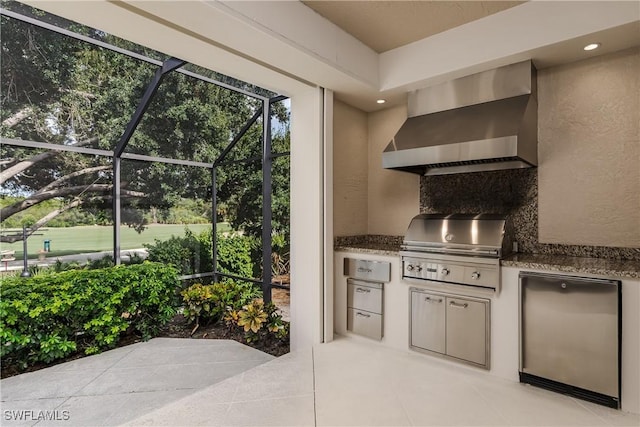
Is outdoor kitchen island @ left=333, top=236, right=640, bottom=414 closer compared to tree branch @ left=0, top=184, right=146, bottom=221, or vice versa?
outdoor kitchen island @ left=333, top=236, right=640, bottom=414

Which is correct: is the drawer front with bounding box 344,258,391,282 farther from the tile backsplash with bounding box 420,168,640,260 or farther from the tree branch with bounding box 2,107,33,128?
the tree branch with bounding box 2,107,33,128

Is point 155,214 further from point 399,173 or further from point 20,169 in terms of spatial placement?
point 399,173

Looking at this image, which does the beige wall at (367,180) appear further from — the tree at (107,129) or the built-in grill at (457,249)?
the tree at (107,129)

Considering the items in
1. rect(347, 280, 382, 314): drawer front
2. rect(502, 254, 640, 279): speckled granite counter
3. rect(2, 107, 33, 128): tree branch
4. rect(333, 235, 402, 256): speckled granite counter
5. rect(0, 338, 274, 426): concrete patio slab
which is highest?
rect(2, 107, 33, 128): tree branch

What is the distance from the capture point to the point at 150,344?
11.9 feet

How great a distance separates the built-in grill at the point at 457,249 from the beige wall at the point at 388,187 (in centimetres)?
56

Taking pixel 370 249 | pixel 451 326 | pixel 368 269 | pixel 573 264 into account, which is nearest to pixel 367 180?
pixel 370 249

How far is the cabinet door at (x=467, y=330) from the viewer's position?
2.39 metres

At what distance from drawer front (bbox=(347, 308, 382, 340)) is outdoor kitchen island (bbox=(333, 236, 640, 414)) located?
0.05 meters

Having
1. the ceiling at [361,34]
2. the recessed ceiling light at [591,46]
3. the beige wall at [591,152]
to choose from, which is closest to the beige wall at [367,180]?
the ceiling at [361,34]

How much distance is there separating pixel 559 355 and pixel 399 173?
204 cm

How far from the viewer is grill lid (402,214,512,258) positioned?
2.42 m

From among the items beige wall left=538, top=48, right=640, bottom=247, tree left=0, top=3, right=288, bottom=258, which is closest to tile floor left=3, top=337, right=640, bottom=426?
beige wall left=538, top=48, right=640, bottom=247

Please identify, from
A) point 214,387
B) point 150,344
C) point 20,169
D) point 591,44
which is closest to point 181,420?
point 214,387
